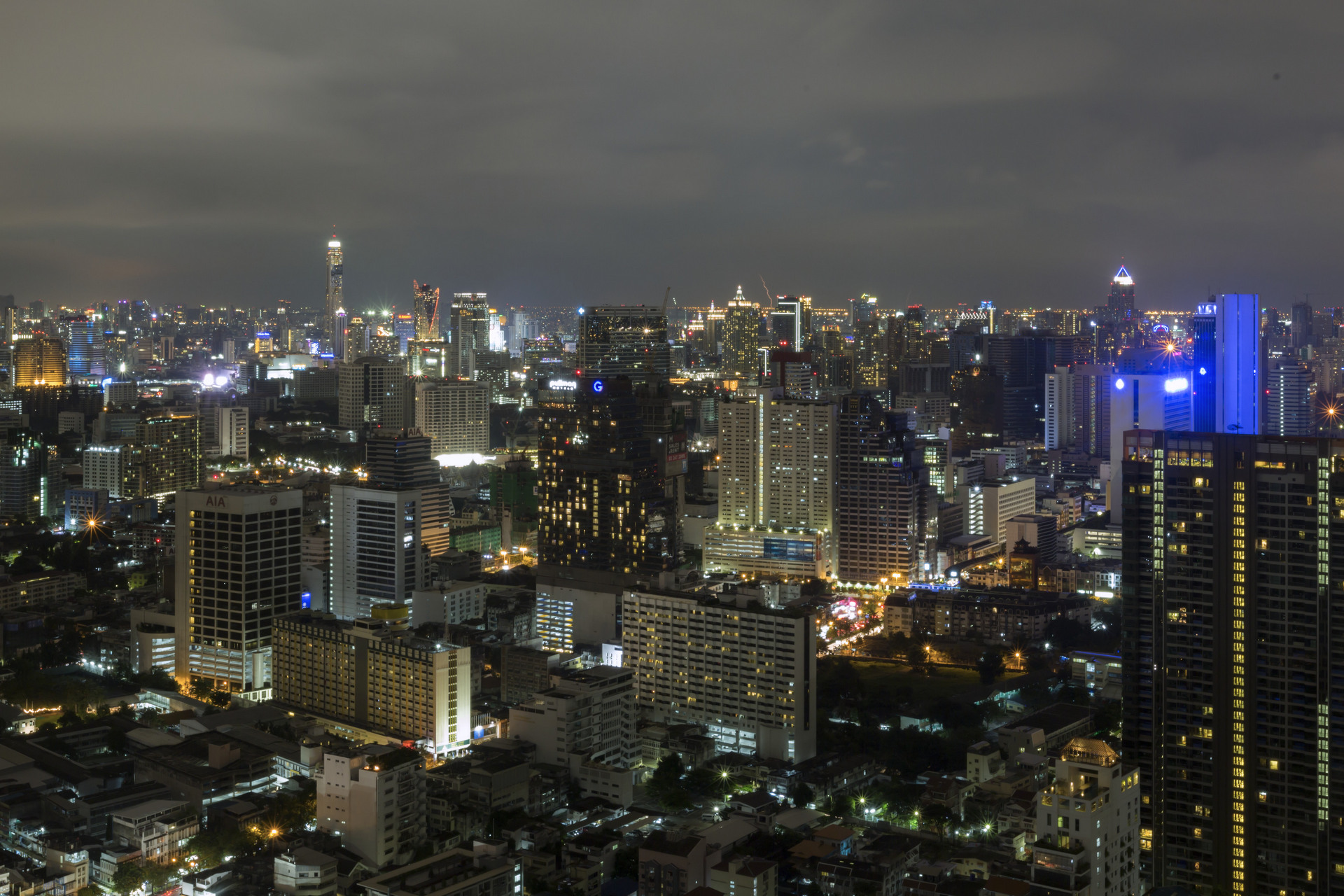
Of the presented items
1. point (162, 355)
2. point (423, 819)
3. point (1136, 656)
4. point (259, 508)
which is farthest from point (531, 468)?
point (162, 355)

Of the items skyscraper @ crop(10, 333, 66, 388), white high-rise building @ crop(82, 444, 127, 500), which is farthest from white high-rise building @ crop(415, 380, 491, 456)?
skyscraper @ crop(10, 333, 66, 388)

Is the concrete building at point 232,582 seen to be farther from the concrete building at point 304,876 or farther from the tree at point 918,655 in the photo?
the tree at point 918,655

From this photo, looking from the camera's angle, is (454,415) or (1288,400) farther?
(454,415)

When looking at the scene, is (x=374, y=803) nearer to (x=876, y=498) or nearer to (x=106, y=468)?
(x=876, y=498)

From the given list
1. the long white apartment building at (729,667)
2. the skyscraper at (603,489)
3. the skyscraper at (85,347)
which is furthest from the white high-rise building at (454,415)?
the long white apartment building at (729,667)

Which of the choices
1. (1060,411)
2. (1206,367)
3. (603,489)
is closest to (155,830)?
(603,489)
